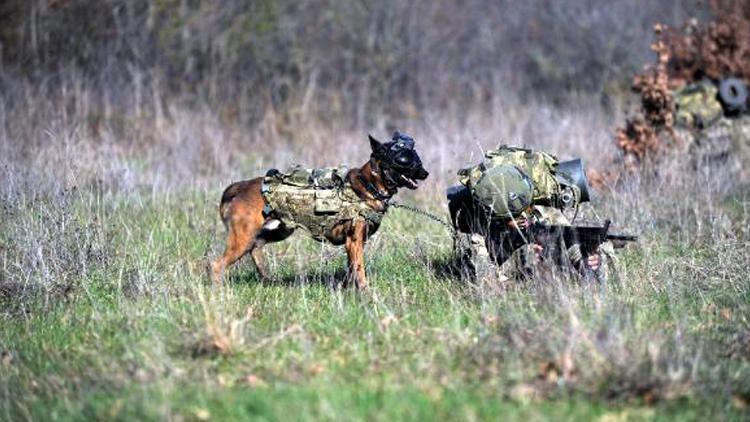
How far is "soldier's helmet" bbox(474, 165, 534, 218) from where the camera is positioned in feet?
21.3

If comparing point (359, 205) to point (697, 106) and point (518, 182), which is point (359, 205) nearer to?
point (518, 182)

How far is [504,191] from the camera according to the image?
6.48 m

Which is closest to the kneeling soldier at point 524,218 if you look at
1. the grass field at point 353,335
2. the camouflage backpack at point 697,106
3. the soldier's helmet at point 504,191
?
the soldier's helmet at point 504,191

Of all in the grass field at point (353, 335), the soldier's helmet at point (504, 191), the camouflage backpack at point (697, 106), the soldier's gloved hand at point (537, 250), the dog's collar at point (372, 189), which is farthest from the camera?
the camouflage backpack at point (697, 106)

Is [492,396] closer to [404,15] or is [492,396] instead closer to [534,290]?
[534,290]

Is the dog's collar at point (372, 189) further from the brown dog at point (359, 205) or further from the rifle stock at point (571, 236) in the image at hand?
the rifle stock at point (571, 236)

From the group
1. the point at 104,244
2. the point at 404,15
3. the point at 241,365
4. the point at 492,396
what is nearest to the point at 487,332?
the point at 492,396

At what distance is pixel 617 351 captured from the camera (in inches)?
192

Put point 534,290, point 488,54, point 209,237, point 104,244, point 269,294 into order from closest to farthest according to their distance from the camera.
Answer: point 534,290 < point 269,294 < point 104,244 < point 209,237 < point 488,54

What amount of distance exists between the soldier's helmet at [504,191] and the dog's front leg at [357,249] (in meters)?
0.88

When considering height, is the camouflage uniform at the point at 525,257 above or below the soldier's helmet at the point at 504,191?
below

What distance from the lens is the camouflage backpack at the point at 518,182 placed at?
21.3ft

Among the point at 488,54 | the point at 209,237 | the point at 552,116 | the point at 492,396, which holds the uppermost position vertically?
the point at 488,54

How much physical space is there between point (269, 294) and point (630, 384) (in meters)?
2.99
